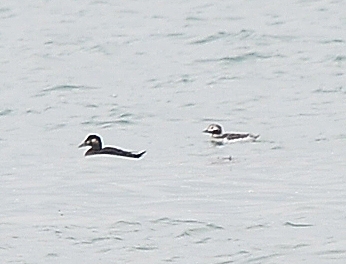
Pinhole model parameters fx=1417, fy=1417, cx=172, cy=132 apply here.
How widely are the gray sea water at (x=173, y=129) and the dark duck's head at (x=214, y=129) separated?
135mm

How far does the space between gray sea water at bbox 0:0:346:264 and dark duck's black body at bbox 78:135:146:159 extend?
117mm

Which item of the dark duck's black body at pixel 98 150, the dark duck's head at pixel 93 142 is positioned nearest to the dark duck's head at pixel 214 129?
the dark duck's black body at pixel 98 150

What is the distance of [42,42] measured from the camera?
23.9 meters

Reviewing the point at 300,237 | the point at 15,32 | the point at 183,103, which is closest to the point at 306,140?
the point at 183,103

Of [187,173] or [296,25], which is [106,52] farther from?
[187,173]

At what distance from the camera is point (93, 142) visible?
15477 millimetres

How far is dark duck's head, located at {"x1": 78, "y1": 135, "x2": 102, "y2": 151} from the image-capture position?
15414 mm

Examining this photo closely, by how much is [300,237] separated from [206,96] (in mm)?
8300

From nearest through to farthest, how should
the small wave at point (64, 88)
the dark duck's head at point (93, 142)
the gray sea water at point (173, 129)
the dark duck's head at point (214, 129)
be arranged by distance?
the gray sea water at point (173, 129), the dark duck's head at point (93, 142), the dark duck's head at point (214, 129), the small wave at point (64, 88)

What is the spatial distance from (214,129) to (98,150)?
148cm

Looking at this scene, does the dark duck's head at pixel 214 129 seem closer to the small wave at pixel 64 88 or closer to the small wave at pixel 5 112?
the small wave at pixel 5 112

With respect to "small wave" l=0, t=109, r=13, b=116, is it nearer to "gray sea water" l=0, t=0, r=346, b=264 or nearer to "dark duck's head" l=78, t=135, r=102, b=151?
"gray sea water" l=0, t=0, r=346, b=264

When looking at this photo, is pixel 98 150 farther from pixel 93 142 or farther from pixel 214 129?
pixel 214 129

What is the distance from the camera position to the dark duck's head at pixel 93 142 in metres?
15.4
